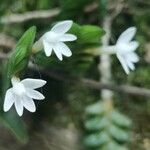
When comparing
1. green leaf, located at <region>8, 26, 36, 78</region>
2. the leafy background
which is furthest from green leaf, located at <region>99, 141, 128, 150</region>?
green leaf, located at <region>8, 26, 36, 78</region>

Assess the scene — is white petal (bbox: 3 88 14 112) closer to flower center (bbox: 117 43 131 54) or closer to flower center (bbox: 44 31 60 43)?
flower center (bbox: 44 31 60 43)

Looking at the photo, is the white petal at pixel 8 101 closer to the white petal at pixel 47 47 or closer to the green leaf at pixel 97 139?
the white petal at pixel 47 47

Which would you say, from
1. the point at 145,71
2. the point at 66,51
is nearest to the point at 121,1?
the point at 145,71

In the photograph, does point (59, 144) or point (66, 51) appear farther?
point (59, 144)

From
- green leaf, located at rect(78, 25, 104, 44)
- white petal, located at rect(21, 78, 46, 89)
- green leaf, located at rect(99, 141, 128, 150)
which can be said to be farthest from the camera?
green leaf, located at rect(99, 141, 128, 150)

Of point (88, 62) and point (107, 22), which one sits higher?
point (107, 22)

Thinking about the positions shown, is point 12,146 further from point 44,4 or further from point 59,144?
point 44,4

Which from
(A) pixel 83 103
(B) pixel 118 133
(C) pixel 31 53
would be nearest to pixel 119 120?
(B) pixel 118 133
